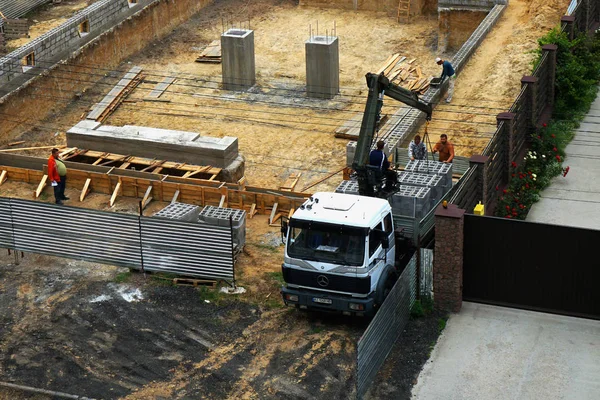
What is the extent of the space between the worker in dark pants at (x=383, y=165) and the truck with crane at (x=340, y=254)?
1791 millimetres

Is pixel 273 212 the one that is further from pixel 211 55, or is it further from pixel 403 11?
pixel 403 11

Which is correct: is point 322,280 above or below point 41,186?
above

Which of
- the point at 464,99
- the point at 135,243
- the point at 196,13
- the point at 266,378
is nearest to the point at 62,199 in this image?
the point at 135,243

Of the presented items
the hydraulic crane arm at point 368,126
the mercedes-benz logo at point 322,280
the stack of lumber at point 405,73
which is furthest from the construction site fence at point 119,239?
the stack of lumber at point 405,73

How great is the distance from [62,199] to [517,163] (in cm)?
1167

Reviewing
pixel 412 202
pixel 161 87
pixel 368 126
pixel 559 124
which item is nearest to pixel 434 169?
pixel 368 126

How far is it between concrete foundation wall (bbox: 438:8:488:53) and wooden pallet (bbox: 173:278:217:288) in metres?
19.8

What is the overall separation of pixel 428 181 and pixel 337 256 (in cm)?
431

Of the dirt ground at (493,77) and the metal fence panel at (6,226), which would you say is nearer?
the metal fence panel at (6,226)

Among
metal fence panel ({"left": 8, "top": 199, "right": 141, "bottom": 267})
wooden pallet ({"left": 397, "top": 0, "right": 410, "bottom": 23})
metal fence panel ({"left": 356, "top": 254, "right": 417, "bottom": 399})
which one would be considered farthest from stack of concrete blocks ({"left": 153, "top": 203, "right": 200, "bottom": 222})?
wooden pallet ({"left": 397, "top": 0, "right": 410, "bottom": 23})

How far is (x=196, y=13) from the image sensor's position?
46.2 m

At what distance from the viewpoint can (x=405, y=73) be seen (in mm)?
38219

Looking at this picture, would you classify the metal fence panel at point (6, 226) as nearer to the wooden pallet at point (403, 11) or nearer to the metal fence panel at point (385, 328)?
the metal fence panel at point (385, 328)

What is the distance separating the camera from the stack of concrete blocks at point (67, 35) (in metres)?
34.8
